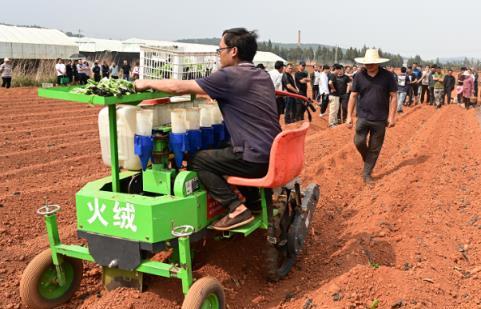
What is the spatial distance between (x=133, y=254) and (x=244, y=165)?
39.1 inches

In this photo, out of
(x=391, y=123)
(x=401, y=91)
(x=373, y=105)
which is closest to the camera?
(x=373, y=105)

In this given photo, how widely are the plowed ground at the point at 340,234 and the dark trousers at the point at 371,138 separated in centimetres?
32

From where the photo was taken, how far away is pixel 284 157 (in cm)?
364

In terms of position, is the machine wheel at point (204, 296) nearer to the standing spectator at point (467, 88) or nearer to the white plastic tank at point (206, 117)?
the white plastic tank at point (206, 117)

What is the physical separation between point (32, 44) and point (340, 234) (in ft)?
95.0

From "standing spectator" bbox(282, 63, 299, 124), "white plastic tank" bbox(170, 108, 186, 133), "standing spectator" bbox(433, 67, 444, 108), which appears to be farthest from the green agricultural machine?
"standing spectator" bbox(433, 67, 444, 108)

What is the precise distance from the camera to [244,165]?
3.59 m

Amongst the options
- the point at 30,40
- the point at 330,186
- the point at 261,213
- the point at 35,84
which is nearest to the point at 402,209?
the point at 330,186

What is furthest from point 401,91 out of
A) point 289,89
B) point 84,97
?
point 84,97

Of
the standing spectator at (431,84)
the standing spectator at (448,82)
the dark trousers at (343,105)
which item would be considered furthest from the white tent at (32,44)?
the standing spectator at (448,82)

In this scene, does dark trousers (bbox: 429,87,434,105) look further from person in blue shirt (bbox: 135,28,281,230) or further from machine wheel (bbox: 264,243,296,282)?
person in blue shirt (bbox: 135,28,281,230)

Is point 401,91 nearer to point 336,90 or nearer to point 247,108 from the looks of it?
point 336,90

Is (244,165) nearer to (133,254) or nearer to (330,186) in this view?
(133,254)

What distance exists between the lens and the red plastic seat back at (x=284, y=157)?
3537mm
